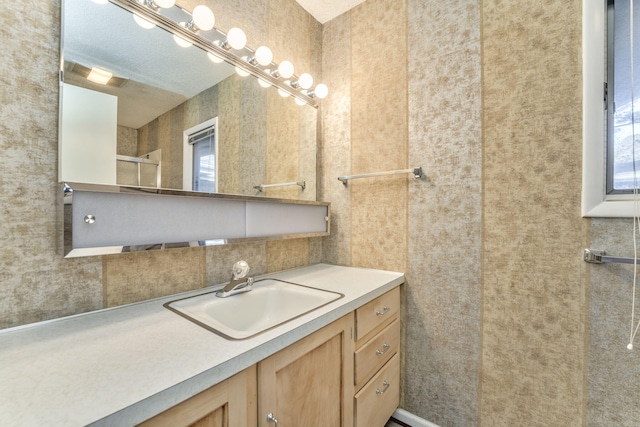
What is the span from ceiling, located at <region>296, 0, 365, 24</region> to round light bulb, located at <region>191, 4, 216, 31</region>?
823 millimetres

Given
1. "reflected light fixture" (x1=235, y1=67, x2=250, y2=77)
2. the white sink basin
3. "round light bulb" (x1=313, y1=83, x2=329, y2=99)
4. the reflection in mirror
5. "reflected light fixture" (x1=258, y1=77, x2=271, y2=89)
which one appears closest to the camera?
the reflection in mirror

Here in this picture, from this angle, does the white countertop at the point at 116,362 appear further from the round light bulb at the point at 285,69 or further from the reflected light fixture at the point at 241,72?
the round light bulb at the point at 285,69

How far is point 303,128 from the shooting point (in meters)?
1.64

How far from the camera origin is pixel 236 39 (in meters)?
1.16

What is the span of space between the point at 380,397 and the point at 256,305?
0.70 meters

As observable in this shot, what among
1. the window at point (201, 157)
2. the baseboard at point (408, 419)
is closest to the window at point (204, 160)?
the window at point (201, 157)

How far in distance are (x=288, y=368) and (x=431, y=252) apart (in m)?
0.90

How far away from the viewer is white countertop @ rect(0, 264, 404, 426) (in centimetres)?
42

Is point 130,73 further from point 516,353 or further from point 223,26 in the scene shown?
point 516,353

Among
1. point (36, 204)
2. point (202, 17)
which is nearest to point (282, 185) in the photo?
point (202, 17)

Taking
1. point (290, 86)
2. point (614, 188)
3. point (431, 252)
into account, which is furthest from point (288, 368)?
point (290, 86)

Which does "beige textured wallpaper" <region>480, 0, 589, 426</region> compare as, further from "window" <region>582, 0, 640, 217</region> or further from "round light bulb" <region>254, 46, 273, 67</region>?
"round light bulb" <region>254, 46, 273, 67</region>


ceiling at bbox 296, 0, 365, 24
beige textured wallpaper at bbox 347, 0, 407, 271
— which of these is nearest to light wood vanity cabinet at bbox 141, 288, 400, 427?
beige textured wallpaper at bbox 347, 0, 407, 271

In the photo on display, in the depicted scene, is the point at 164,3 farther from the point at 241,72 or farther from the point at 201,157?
the point at 201,157
